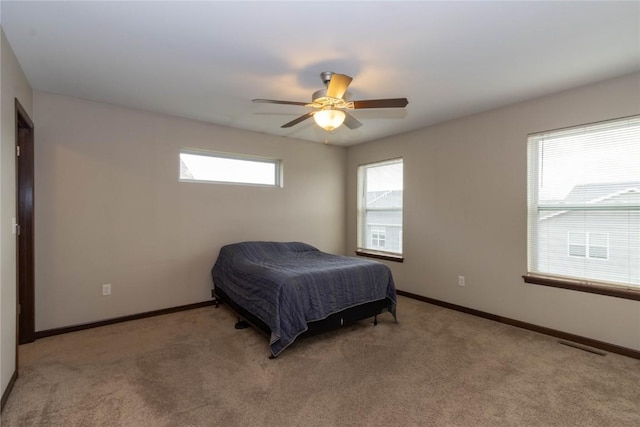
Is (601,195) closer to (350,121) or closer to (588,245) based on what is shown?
(588,245)

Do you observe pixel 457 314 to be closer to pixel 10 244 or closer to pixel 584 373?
pixel 584 373

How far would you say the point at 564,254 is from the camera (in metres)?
3.10

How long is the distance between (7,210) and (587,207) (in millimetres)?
4754

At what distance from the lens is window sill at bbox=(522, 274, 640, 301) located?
8.78 feet

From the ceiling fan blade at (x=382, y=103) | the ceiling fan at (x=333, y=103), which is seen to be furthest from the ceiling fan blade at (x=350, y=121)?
the ceiling fan blade at (x=382, y=103)

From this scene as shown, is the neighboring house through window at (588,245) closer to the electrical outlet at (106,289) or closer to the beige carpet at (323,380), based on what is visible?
the beige carpet at (323,380)

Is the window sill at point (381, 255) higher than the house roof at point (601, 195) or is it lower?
lower

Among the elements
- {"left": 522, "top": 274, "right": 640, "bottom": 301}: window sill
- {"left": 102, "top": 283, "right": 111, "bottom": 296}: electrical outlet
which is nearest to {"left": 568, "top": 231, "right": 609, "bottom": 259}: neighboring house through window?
{"left": 522, "top": 274, "right": 640, "bottom": 301}: window sill

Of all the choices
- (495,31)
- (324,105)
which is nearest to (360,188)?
(324,105)

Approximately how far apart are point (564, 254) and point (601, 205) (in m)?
0.56

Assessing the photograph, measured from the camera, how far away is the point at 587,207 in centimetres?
294

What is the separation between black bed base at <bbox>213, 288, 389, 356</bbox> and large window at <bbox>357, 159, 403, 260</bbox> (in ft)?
5.09

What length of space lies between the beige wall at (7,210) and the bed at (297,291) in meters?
1.71

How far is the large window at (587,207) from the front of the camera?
107 inches
